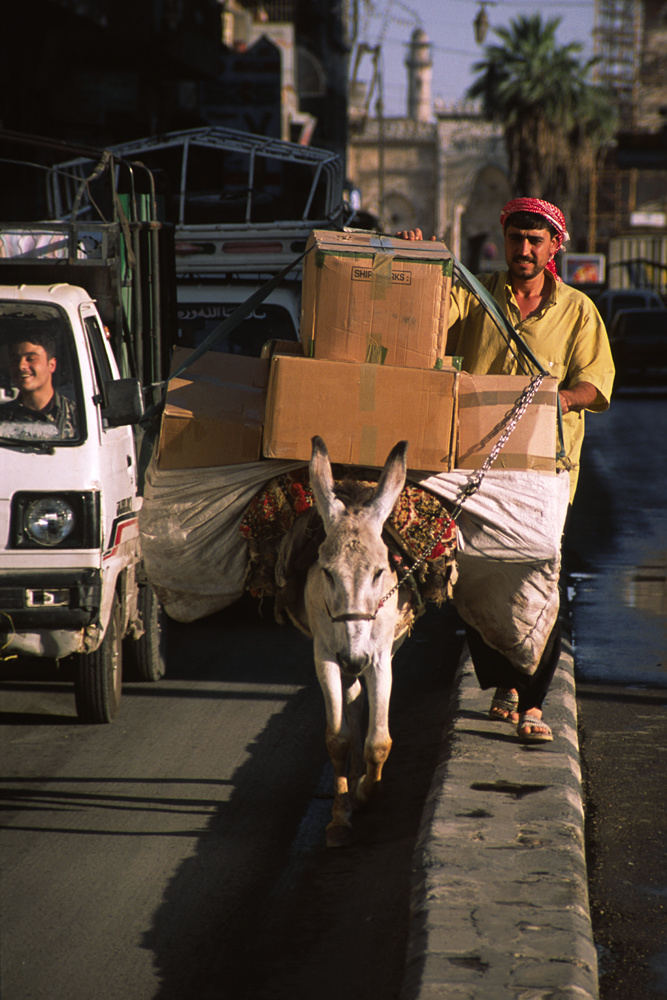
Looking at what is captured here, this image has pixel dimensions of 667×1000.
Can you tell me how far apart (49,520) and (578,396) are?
99.4 inches

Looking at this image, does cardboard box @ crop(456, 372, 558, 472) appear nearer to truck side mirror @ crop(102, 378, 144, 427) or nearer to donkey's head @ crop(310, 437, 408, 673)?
donkey's head @ crop(310, 437, 408, 673)

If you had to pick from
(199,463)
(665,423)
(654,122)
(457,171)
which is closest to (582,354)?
(199,463)

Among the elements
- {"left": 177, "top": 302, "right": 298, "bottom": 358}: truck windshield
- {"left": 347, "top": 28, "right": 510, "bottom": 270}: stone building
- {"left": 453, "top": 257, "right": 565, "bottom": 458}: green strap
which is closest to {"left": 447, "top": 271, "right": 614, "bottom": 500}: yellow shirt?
{"left": 453, "top": 257, "right": 565, "bottom": 458}: green strap

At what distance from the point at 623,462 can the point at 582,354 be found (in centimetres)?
1205

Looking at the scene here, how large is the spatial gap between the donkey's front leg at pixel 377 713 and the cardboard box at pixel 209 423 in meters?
0.98

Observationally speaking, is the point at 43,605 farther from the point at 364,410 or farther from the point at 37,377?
the point at 364,410

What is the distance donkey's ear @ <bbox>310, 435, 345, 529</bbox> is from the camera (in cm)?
436

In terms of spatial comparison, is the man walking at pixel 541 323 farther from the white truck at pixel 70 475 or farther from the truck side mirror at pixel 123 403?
the white truck at pixel 70 475

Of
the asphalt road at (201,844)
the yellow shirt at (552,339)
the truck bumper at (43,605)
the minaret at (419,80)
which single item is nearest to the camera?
the asphalt road at (201,844)

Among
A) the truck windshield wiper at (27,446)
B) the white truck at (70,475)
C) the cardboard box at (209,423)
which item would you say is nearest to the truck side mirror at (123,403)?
the white truck at (70,475)

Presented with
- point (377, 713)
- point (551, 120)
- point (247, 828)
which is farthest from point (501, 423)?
point (551, 120)

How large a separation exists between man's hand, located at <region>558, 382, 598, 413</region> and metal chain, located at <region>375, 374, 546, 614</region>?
324 millimetres

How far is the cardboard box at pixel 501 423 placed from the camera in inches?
184

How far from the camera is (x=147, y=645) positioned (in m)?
7.32
